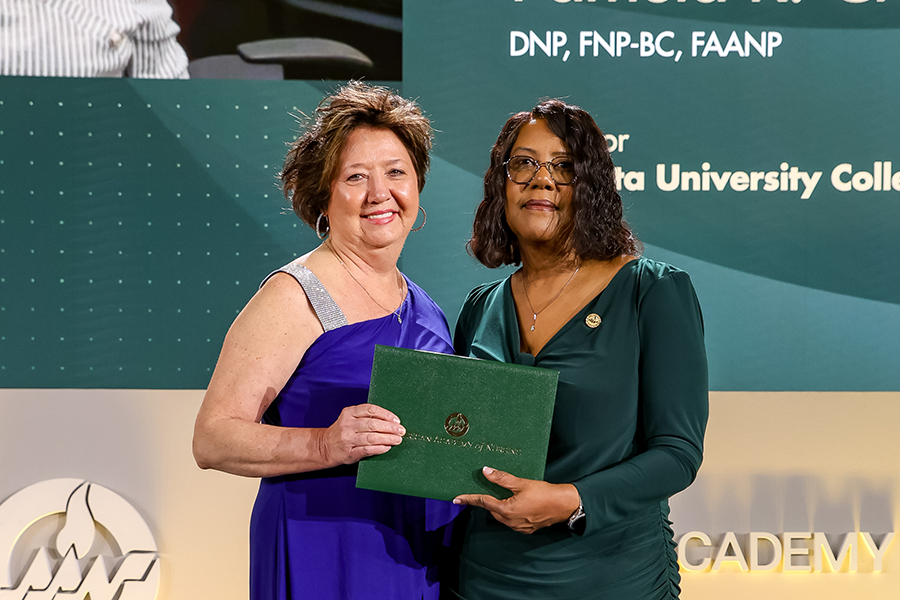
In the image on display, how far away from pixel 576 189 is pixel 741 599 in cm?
251

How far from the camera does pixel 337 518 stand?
6.02 ft

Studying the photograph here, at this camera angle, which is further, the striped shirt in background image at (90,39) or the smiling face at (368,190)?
the striped shirt in background image at (90,39)

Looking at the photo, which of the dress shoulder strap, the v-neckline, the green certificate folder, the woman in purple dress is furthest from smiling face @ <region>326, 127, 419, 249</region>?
the green certificate folder

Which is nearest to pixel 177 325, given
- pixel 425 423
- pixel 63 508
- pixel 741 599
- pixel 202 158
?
pixel 202 158

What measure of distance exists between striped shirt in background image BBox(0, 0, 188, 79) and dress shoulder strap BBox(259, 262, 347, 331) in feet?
6.52

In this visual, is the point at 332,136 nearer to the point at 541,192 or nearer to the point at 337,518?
the point at 541,192

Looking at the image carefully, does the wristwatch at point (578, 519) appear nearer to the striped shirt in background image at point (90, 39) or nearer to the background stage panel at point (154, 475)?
the background stage panel at point (154, 475)

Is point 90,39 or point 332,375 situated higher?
point 90,39

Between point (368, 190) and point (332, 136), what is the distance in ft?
0.56

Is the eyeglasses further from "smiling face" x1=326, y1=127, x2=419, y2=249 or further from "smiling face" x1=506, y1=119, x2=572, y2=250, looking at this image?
"smiling face" x1=326, y1=127, x2=419, y2=249

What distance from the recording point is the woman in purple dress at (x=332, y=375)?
5.63 feet

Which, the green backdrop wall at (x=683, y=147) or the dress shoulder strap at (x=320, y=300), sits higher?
the green backdrop wall at (x=683, y=147)

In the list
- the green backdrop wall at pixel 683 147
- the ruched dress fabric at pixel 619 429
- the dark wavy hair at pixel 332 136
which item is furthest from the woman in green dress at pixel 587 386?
the green backdrop wall at pixel 683 147

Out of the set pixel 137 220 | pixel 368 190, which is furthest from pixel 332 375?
pixel 137 220
